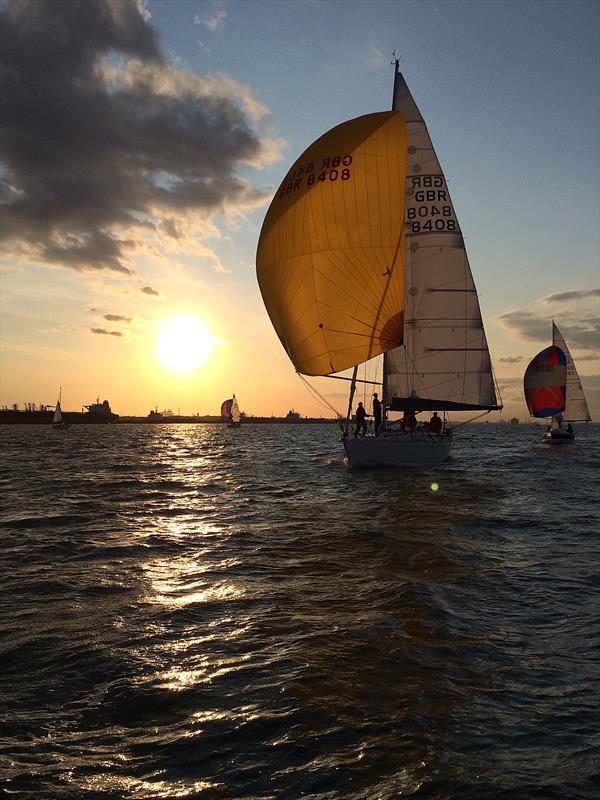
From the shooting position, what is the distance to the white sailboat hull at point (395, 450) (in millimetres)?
23047

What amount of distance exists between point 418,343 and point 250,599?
19.9 metres

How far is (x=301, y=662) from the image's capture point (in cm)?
512

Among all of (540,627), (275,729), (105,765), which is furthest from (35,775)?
(540,627)

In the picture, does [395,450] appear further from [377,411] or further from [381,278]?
[381,278]

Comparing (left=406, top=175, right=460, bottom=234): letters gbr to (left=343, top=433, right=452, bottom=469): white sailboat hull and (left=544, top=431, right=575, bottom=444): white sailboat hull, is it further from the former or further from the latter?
(left=544, top=431, right=575, bottom=444): white sailboat hull

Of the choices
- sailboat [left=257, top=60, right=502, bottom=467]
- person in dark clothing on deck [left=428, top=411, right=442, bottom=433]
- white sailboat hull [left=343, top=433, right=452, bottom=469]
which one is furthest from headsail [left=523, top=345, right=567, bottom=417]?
white sailboat hull [left=343, top=433, right=452, bottom=469]

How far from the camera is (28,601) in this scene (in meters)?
7.05

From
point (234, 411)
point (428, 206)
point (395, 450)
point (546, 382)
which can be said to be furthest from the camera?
point (234, 411)

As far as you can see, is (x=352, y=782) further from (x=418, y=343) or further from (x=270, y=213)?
(x=418, y=343)

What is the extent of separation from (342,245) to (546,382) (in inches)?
1392

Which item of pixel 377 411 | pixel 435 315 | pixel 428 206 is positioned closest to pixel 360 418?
pixel 377 411

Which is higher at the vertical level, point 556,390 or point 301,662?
point 556,390

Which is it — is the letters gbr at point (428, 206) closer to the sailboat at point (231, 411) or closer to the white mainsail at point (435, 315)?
the white mainsail at point (435, 315)

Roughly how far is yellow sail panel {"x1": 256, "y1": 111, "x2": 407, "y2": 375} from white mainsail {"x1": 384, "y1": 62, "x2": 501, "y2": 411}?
3178mm
